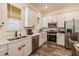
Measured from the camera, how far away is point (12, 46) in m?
2.21

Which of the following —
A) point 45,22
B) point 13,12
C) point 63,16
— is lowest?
point 45,22

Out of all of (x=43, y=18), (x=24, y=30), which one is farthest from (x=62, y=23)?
(x=24, y=30)

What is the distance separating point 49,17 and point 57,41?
1.90 metres

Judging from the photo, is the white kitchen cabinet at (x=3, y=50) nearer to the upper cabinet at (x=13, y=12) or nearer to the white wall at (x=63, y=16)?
the upper cabinet at (x=13, y=12)

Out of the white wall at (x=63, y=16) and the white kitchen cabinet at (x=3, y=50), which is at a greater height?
the white wall at (x=63, y=16)

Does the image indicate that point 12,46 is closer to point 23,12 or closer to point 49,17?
point 23,12

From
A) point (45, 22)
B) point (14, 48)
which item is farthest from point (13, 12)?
Answer: point (45, 22)

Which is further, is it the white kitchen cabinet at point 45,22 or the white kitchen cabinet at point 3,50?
the white kitchen cabinet at point 45,22

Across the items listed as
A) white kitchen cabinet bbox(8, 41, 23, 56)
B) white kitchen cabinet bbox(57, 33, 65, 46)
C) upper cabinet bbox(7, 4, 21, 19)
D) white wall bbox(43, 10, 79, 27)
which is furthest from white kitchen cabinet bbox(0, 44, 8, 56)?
white wall bbox(43, 10, 79, 27)

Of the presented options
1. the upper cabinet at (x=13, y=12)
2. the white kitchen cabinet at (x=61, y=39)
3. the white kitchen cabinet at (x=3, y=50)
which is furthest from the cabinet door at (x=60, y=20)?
the white kitchen cabinet at (x=3, y=50)

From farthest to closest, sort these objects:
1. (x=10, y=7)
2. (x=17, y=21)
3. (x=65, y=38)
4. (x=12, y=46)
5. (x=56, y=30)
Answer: (x=56, y=30) → (x=65, y=38) → (x=17, y=21) → (x=10, y=7) → (x=12, y=46)

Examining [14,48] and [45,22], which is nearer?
[14,48]

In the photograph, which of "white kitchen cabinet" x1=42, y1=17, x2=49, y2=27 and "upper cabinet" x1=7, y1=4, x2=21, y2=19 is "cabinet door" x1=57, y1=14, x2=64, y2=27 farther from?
"upper cabinet" x1=7, y1=4, x2=21, y2=19

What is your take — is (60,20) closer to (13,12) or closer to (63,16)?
(63,16)
